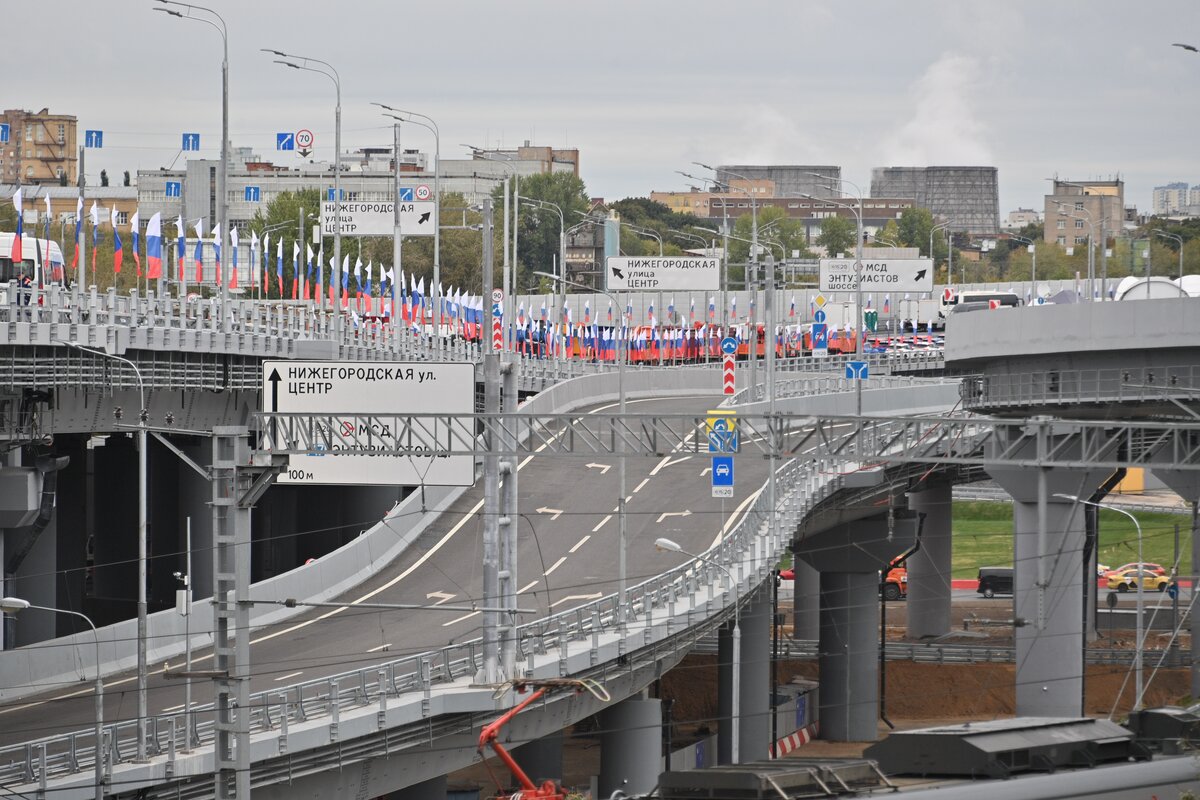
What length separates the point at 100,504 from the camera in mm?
78000

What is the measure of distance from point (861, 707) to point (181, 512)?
27072mm

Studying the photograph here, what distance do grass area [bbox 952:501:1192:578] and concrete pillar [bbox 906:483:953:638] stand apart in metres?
12.6

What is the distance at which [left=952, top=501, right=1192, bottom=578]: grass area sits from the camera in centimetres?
9806

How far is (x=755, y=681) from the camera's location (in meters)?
58.5

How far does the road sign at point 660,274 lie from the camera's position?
5334 cm

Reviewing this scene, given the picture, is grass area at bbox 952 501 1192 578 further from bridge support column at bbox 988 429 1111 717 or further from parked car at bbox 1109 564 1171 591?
bridge support column at bbox 988 429 1111 717

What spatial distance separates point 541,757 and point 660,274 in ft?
47.5

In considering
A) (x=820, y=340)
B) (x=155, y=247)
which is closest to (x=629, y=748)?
(x=155, y=247)

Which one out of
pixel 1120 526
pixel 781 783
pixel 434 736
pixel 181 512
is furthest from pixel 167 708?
pixel 1120 526

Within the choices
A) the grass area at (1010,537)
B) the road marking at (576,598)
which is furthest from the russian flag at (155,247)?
the grass area at (1010,537)

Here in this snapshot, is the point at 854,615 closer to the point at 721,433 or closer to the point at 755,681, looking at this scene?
the point at 755,681

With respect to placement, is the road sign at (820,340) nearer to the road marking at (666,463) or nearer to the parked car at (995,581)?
the parked car at (995,581)

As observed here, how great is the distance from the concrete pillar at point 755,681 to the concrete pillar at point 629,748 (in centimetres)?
858

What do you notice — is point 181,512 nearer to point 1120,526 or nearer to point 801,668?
point 801,668
